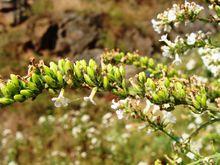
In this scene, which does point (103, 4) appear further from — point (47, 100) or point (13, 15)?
point (47, 100)

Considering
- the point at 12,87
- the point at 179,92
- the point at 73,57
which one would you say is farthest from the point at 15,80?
the point at 73,57

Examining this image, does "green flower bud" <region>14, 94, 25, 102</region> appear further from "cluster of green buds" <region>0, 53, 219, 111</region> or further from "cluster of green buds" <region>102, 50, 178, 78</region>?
"cluster of green buds" <region>102, 50, 178, 78</region>

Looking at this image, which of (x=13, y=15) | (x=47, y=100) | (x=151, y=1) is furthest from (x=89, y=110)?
(x=151, y=1)

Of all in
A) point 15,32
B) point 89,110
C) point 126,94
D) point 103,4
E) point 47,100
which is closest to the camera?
point 126,94

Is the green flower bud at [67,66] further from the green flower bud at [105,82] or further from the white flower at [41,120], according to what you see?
the white flower at [41,120]

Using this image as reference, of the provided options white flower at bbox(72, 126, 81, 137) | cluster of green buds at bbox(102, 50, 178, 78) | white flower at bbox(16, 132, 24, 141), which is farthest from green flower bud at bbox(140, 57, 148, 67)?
white flower at bbox(16, 132, 24, 141)

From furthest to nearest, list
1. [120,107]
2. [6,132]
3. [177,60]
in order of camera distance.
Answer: [6,132]
[177,60]
[120,107]

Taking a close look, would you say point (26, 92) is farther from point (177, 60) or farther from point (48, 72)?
point (177, 60)
